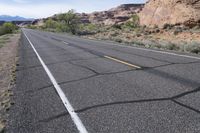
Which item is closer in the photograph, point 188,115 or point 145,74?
point 188,115

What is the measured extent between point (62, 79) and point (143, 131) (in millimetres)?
5144

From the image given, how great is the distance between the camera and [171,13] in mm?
46562

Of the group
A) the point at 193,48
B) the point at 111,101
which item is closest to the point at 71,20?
the point at 193,48

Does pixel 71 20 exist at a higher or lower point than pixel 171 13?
lower

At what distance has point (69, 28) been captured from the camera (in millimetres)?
77938

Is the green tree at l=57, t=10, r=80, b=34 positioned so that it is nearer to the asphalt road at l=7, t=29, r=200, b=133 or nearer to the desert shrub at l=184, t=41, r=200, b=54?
the desert shrub at l=184, t=41, r=200, b=54

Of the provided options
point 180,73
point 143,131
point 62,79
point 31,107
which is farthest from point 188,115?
point 62,79

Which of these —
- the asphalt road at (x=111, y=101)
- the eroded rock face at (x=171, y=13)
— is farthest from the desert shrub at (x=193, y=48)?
the eroded rock face at (x=171, y=13)

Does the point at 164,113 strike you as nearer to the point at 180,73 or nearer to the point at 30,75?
the point at 180,73

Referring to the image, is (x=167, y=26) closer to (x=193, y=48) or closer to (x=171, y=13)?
(x=171, y=13)

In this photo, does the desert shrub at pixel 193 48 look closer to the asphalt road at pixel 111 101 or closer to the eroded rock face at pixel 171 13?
the asphalt road at pixel 111 101

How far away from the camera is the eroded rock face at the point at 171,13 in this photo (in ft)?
132

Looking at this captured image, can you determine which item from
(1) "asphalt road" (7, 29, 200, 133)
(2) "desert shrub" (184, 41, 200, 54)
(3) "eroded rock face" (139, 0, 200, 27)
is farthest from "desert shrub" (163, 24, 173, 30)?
(1) "asphalt road" (7, 29, 200, 133)

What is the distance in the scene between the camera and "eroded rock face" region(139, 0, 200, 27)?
1578 inches
